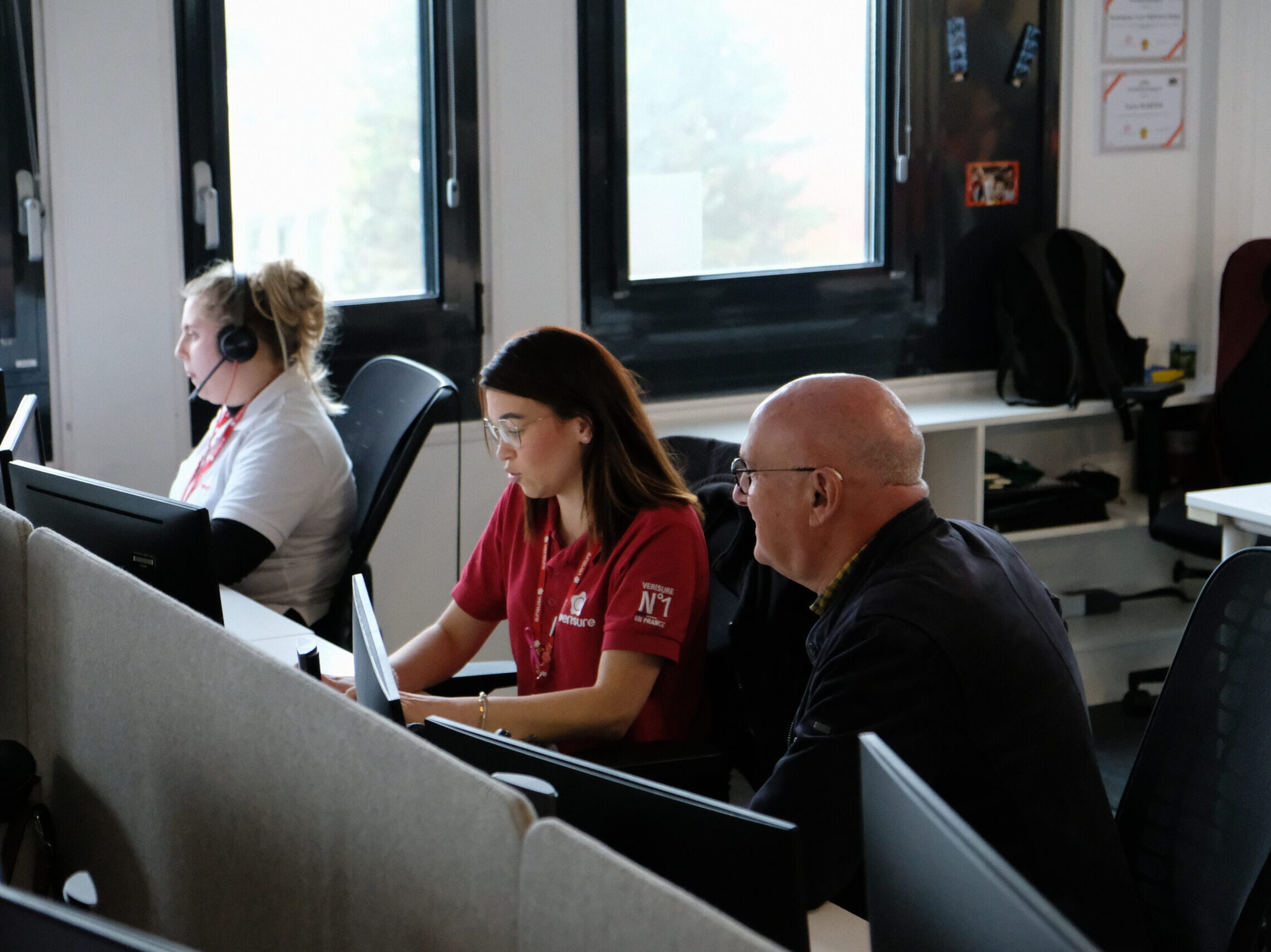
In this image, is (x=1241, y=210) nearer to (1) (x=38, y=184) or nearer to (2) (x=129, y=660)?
(1) (x=38, y=184)

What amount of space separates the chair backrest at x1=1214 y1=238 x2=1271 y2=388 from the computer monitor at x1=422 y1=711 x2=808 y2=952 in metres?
3.12

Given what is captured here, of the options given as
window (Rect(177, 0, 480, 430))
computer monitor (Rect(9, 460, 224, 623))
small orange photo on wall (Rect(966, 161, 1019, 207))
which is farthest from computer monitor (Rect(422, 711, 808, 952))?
small orange photo on wall (Rect(966, 161, 1019, 207))

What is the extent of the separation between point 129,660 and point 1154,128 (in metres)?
3.48

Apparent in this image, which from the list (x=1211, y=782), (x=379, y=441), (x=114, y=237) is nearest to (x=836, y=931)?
(x=1211, y=782)

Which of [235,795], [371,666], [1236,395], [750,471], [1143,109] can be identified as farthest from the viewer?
[1143,109]

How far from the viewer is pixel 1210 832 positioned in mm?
1338

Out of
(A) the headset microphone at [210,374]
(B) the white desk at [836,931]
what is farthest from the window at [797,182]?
(B) the white desk at [836,931]

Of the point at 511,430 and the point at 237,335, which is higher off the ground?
the point at 237,335

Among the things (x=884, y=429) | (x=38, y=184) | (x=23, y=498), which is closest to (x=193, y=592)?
(x=23, y=498)

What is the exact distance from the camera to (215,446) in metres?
2.55

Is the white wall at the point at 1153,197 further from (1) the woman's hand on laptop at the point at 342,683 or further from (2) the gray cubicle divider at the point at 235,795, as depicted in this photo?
(2) the gray cubicle divider at the point at 235,795

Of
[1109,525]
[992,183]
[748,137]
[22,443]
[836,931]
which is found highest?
[748,137]

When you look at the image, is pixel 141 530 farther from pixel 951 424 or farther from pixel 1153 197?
pixel 1153 197

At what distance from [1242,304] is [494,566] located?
2364 mm
